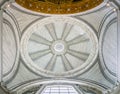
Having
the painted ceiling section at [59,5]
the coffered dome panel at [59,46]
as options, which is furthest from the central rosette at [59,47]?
the painted ceiling section at [59,5]

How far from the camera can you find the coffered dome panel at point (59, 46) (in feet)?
54.9

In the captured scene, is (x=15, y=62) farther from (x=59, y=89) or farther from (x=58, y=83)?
(x=59, y=89)

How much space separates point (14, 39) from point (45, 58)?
249 centimetres

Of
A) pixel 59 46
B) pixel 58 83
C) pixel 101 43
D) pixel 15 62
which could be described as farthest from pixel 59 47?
pixel 15 62

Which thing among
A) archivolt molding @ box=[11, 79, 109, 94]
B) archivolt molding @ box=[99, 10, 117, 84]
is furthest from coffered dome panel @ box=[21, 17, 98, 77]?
archivolt molding @ box=[11, 79, 109, 94]

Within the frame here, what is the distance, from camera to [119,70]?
12633mm

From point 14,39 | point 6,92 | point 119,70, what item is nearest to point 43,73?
point 14,39

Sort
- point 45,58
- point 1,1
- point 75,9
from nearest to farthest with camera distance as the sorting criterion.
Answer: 1. point 1,1
2. point 75,9
3. point 45,58

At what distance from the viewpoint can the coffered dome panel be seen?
16734 mm

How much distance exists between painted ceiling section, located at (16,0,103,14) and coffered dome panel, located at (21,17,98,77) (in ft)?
2.47

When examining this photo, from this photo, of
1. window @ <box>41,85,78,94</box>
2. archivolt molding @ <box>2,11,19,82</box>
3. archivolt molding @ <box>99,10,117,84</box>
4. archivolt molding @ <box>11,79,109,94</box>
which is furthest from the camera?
window @ <box>41,85,78,94</box>

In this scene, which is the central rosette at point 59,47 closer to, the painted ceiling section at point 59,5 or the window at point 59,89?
the window at point 59,89

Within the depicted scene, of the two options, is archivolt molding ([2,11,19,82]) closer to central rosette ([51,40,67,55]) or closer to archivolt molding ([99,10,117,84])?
central rosette ([51,40,67,55])

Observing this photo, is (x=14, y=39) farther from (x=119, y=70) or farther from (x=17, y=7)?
(x=119, y=70)
